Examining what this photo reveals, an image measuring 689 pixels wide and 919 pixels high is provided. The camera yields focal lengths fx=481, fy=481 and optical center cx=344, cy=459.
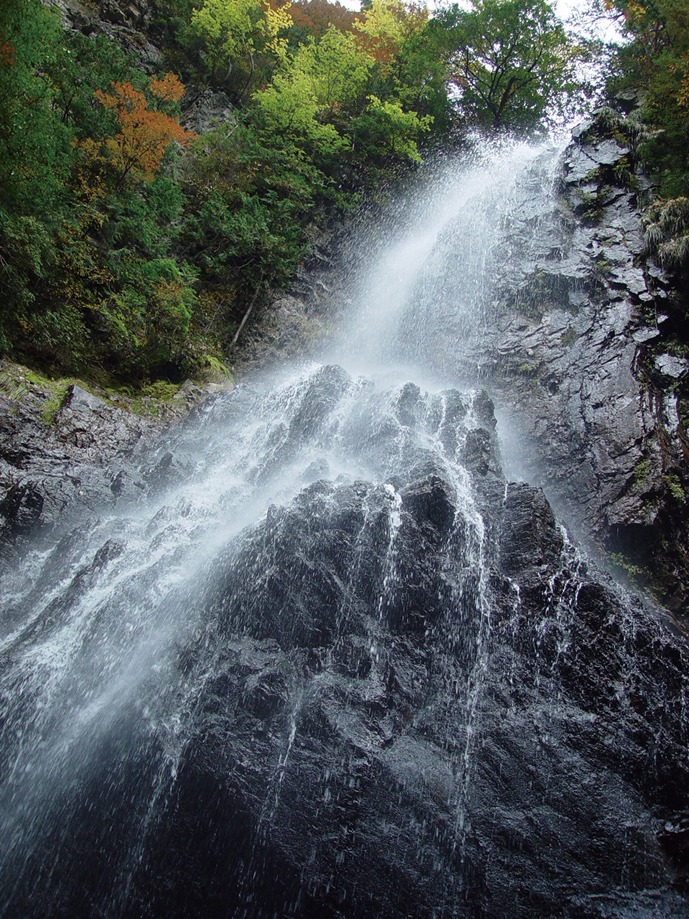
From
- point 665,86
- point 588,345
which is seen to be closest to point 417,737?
point 588,345

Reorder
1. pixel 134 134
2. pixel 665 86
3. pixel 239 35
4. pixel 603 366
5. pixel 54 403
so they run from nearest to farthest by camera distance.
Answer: pixel 54 403 < pixel 603 366 < pixel 134 134 < pixel 665 86 < pixel 239 35

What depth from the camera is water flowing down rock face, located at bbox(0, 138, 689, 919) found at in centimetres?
491

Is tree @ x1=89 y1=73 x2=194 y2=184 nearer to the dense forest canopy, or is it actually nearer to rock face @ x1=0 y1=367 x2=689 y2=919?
the dense forest canopy

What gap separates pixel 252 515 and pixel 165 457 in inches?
99.4

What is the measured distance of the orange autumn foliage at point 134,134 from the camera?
37.4 ft

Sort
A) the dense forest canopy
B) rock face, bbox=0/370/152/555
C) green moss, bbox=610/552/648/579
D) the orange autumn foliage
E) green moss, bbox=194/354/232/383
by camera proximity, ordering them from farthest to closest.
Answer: green moss, bbox=194/354/232/383 < the orange autumn foliage < the dense forest canopy < green moss, bbox=610/552/648/579 < rock face, bbox=0/370/152/555

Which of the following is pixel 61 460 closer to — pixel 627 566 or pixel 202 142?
pixel 627 566

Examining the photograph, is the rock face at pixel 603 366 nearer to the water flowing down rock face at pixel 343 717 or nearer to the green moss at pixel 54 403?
the water flowing down rock face at pixel 343 717

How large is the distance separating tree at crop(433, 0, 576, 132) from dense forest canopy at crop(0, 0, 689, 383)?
0.19 feet

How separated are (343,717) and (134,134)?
43.5ft

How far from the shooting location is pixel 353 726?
561cm

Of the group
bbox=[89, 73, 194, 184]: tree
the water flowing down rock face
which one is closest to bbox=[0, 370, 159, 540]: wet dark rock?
the water flowing down rock face

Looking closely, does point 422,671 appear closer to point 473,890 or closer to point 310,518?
point 473,890

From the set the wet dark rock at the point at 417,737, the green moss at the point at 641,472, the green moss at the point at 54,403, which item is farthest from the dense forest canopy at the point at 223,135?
the wet dark rock at the point at 417,737
